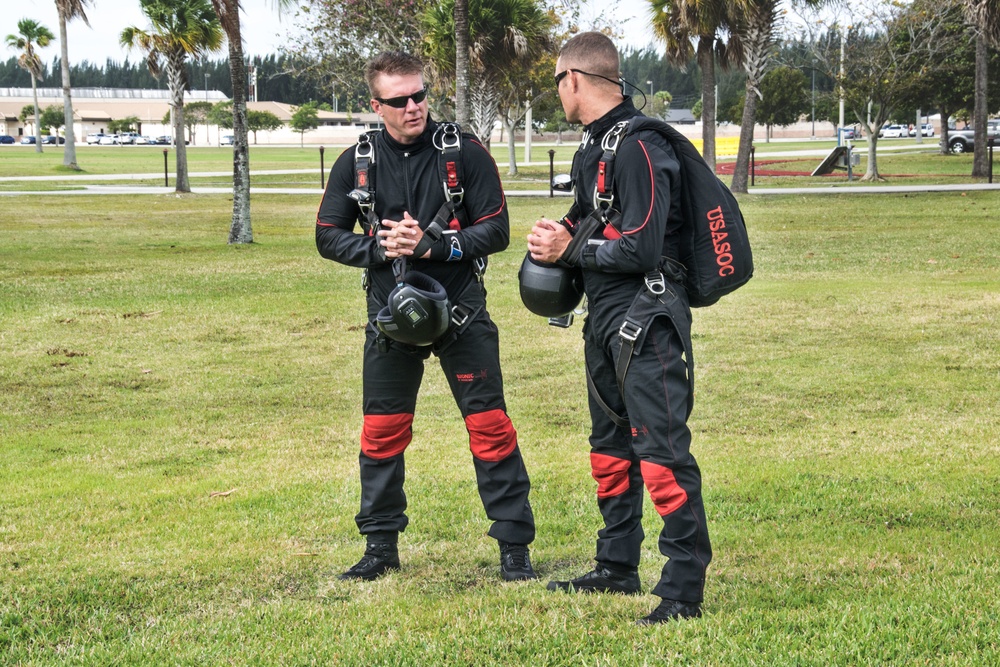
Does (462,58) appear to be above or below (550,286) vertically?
above

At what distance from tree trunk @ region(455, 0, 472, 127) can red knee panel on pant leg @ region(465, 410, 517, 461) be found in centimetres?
1573

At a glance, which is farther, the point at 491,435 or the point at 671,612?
the point at 491,435

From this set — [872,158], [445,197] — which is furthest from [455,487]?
[872,158]

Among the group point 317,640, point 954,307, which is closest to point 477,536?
point 317,640

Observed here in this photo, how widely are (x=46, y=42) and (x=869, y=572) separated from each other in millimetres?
81537

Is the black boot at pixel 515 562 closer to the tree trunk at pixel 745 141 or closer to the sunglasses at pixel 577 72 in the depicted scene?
the sunglasses at pixel 577 72

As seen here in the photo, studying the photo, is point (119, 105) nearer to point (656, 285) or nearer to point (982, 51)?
point (982, 51)

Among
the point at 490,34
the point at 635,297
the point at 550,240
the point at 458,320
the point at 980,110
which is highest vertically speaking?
the point at 490,34

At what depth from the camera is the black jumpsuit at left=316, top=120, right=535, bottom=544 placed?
182 inches

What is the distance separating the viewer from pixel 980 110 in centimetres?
3422

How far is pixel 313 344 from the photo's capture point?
10.8m

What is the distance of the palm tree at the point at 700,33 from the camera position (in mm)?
30250

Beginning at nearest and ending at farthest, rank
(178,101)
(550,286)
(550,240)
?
1. (550,240)
2. (550,286)
3. (178,101)

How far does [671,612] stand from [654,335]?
3.23ft
